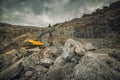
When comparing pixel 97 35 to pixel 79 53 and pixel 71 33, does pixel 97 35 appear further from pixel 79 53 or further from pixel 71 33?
pixel 79 53

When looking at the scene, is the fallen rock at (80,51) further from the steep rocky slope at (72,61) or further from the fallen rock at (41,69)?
the fallen rock at (41,69)

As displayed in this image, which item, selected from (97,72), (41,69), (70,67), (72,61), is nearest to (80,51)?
(72,61)

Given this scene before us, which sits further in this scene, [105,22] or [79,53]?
[105,22]

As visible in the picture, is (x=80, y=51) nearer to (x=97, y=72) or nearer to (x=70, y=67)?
(x=70, y=67)

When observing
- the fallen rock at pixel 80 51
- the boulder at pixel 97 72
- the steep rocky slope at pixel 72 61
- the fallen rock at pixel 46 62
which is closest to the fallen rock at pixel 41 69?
the steep rocky slope at pixel 72 61

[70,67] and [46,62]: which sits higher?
[70,67]

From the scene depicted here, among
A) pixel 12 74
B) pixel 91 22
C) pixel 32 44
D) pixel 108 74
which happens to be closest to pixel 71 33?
pixel 91 22

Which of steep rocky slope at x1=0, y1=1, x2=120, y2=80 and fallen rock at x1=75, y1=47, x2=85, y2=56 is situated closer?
steep rocky slope at x1=0, y1=1, x2=120, y2=80

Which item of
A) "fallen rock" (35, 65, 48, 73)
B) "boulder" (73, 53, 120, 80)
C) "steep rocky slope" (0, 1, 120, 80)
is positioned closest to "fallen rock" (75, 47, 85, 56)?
"steep rocky slope" (0, 1, 120, 80)

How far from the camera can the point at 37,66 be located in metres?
10.1

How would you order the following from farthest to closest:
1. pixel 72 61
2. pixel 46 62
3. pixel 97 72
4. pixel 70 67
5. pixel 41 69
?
pixel 46 62 < pixel 41 69 < pixel 72 61 < pixel 70 67 < pixel 97 72

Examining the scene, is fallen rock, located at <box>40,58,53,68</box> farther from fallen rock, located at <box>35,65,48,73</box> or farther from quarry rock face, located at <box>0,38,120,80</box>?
fallen rock, located at <box>35,65,48,73</box>

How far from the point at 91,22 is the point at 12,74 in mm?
20969

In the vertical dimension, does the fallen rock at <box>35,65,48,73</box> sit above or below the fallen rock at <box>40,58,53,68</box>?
below
